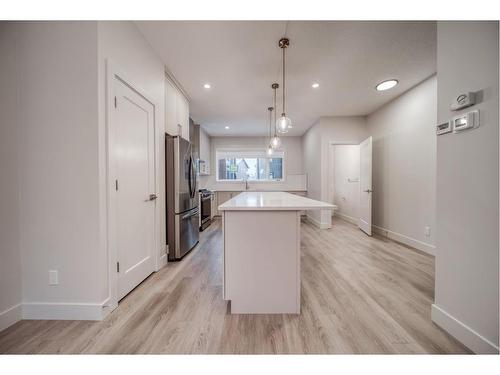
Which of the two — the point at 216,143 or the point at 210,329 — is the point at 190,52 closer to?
the point at 210,329

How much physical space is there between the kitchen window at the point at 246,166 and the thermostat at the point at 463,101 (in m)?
5.37

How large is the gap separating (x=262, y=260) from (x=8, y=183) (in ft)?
6.48

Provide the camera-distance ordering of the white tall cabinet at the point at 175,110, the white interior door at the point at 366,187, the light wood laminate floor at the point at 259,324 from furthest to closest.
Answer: the white interior door at the point at 366,187 → the white tall cabinet at the point at 175,110 → the light wood laminate floor at the point at 259,324

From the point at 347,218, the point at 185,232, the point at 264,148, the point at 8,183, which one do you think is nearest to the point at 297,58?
the point at 185,232

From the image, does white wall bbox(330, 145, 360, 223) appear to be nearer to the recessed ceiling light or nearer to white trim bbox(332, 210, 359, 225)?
white trim bbox(332, 210, 359, 225)

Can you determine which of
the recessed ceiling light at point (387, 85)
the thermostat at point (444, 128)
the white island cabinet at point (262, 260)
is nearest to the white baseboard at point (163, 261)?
the white island cabinet at point (262, 260)

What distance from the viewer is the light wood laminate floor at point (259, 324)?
128cm

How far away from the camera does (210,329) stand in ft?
4.72

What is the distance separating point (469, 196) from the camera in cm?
127

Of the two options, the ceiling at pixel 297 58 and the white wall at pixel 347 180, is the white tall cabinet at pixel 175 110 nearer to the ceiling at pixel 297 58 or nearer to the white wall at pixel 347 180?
the ceiling at pixel 297 58

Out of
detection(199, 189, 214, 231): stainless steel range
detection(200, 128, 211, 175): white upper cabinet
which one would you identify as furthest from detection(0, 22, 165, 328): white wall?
detection(200, 128, 211, 175): white upper cabinet

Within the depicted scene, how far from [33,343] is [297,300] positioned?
5.93 ft

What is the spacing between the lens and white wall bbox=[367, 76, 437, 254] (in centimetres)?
297

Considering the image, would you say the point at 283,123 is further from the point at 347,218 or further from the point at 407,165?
the point at 347,218
